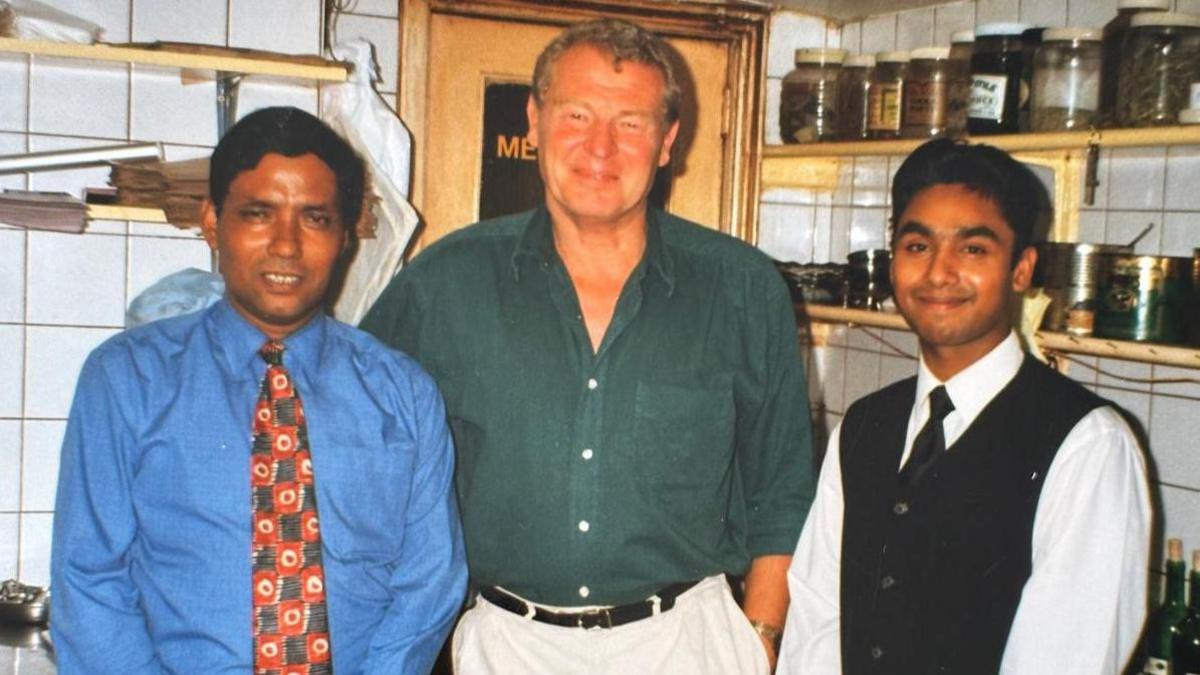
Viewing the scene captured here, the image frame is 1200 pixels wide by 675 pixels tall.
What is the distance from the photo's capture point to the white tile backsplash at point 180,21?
8.33 ft

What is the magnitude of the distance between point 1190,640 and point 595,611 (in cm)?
116

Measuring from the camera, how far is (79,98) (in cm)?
251

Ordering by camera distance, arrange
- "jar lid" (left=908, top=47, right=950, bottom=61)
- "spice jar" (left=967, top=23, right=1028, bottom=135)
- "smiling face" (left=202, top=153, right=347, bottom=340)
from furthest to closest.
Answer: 1. "jar lid" (left=908, top=47, right=950, bottom=61)
2. "spice jar" (left=967, top=23, right=1028, bottom=135)
3. "smiling face" (left=202, top=153, right=347, bottom=340)

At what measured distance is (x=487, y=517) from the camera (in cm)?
172

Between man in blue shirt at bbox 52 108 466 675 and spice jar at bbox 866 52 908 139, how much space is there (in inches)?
54.1

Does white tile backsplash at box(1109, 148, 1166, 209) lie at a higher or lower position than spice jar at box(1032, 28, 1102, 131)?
lower

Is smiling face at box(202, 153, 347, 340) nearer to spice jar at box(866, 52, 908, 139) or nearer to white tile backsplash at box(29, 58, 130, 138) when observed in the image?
white tile backsplash at box(29, 58, 130, 138)

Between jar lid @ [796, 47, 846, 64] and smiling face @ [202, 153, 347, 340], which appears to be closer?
smiling face @ [202, 153, 347, 340]

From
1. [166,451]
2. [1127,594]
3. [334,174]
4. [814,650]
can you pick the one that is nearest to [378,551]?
[166,451]

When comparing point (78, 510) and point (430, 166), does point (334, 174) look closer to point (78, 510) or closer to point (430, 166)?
point (78, 510)

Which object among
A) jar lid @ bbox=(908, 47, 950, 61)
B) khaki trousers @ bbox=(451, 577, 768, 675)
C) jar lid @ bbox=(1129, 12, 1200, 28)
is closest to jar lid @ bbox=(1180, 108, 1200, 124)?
jar lid @ bbox=(1129, 12, 1200, 28)

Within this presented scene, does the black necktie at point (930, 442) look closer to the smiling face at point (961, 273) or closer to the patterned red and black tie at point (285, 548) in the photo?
the smiling face at point (961, 273)

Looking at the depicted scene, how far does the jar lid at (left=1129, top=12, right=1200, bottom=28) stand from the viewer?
191 centimetres

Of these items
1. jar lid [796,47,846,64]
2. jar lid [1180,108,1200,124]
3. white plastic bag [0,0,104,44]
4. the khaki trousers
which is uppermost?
jar lid [796,47,846,64]
